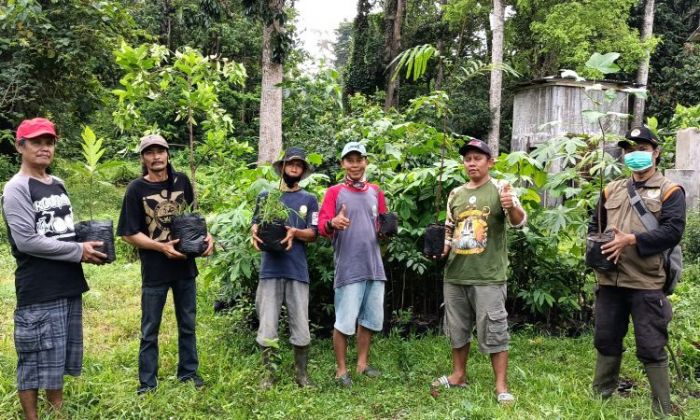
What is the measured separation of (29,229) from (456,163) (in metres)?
3.12

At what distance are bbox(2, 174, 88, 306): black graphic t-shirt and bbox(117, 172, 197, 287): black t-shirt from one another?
0.36 meters

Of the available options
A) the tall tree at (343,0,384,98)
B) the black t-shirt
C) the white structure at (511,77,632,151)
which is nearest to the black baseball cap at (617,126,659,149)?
the black t-shirt

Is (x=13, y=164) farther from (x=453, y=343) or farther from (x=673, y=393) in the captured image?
(x=673, y=393)

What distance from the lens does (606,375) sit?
11.2 feet

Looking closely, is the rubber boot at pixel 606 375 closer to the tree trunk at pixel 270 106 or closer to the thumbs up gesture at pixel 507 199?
the thumbs up gesture at pixel 507 199

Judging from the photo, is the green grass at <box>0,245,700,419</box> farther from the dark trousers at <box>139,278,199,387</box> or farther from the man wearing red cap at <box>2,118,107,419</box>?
the man wearing red cap at <box>2,118,107,419</box>

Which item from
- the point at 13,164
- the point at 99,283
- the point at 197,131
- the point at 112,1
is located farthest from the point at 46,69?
the point at 197,131

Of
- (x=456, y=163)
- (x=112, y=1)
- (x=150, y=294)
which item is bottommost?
(x=150, y=294)

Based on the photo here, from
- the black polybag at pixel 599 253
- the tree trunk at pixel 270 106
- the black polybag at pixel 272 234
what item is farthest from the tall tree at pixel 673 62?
the black polybag at pixel 272 234

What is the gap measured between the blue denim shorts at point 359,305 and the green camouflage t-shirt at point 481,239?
2.07 feet

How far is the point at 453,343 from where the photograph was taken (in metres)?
3.71

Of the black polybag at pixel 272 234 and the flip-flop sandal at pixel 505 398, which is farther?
the black polybag at pixel 272 234

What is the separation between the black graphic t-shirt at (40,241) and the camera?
9.51 ft

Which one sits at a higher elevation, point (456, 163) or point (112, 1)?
point (112, 1)
